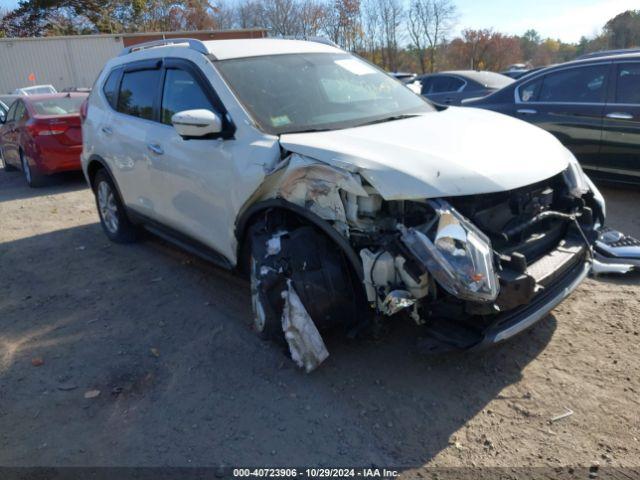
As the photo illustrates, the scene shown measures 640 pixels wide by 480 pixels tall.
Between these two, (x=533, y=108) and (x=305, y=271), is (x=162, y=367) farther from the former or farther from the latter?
(x=533, y=108)

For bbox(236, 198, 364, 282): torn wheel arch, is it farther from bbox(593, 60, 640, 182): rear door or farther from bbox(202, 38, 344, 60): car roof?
bbox(593, 60, 640, 182): rear door

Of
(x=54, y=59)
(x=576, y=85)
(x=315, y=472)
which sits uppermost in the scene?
(x=54, y=59)

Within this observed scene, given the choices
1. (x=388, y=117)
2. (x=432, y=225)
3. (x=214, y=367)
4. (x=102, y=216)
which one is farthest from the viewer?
(x=102, y=216)

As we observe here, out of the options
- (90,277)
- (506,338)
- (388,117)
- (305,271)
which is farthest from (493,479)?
(90,277)

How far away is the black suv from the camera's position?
6.01m

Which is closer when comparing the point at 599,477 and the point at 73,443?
the point at 599,477

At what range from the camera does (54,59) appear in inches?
1105

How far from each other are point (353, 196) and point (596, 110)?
15.2 ft

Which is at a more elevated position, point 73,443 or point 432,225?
point 432,225

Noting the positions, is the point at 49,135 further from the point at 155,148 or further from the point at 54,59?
the point at 54,59

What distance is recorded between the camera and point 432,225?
2.71m

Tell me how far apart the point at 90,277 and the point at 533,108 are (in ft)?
18.2

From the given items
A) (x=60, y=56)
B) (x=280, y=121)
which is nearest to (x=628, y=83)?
(x=280, y=121)

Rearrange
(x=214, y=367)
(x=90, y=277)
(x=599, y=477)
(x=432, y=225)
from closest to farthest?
(x=599, y=477)
(x=432, y=225)
(x=214, y=367)
(x=90, y=277)
